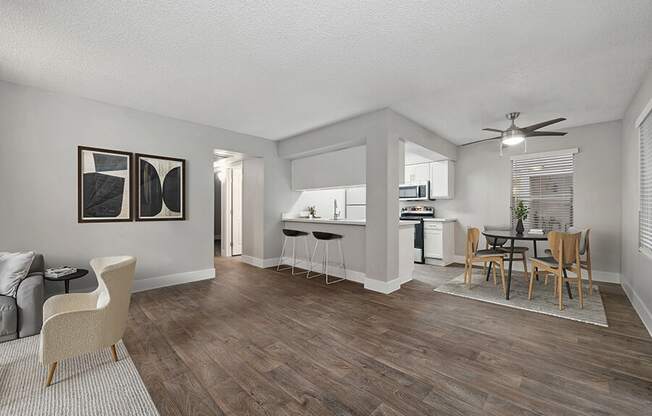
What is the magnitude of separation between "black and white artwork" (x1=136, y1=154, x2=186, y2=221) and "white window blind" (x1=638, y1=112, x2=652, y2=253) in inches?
231

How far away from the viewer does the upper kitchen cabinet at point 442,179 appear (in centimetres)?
613

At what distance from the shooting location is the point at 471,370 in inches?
83.7

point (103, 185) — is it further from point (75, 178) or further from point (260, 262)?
point (260, 262)

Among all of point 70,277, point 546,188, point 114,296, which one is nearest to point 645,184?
point 546,188

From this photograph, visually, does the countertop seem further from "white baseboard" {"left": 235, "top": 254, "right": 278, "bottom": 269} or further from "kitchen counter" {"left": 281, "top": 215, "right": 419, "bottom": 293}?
"white baseboard" {"left": 235, "top": 254, "right": 278, "bottom": 269}

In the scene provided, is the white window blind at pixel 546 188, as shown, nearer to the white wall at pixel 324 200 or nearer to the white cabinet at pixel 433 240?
the white cabinet at pixel 433 240

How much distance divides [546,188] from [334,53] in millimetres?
4930

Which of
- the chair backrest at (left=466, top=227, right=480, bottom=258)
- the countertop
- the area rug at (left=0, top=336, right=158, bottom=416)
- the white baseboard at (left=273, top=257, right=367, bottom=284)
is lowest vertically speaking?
the area rug at (left=0, top=336, right=158, bottom=416)

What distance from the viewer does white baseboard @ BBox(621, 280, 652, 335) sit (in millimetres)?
2819

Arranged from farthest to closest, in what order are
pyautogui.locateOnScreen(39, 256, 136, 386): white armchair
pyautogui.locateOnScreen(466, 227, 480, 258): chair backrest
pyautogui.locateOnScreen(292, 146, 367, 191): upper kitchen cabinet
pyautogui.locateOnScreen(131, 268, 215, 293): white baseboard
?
pyautogui.locateOnScreen(292, 146, 367, 191): upper kitchen cabinet → pyautogui.locateOnScreen(466, 227, 480, 258): chair backrest → pyautogui.locateOnScreen(131, 268, 215, 293): white baseboard → pyautogui.locateOnScreen(39, 256, 136, 386): white armchair

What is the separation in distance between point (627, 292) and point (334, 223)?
423cm

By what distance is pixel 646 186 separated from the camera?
3156 mm

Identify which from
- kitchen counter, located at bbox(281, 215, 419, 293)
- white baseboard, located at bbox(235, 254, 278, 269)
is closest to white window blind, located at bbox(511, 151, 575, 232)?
kitchen counter, located at bbox(281, 215, 419, 293)

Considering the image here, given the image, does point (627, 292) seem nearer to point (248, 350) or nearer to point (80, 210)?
point (248, 350)
